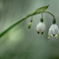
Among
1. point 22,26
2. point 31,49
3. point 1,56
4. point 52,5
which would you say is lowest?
point 1,56

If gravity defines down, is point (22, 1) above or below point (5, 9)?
above

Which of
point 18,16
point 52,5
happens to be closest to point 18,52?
point 18,16

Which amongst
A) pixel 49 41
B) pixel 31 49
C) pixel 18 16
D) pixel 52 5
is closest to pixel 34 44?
pixel 31 49

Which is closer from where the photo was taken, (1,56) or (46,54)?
(1,56)

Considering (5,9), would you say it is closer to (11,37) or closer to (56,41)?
(11,37)

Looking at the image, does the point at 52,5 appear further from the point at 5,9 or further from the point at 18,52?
the point at 18,52

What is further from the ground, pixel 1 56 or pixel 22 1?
pixel 22 1
